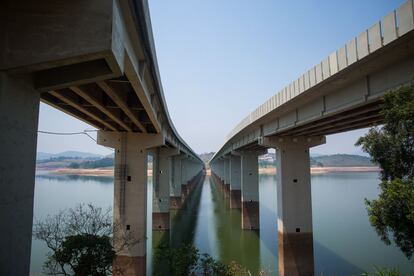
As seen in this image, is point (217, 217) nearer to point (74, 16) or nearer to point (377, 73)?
point (377, 73)

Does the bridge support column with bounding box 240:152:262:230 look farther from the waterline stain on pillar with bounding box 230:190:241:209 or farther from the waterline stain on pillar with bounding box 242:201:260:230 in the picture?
the waterline stain on pillar with bounding box 230:190:241:209

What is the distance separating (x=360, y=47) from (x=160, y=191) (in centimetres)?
2571

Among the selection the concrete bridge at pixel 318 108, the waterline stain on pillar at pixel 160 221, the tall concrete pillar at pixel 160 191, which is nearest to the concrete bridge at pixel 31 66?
the concrete bridge at pixel 318 108

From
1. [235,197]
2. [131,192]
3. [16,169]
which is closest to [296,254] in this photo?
[131,192]

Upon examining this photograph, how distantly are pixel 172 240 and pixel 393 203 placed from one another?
24.4 meters

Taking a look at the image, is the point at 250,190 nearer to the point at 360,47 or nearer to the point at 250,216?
the point at 250,216

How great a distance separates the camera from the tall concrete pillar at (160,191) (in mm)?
30734

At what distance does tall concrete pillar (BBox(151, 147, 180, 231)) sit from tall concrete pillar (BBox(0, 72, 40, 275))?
Answer: 25618mm

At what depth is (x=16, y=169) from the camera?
4781 mm

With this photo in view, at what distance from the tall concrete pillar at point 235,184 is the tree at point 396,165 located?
38.8 m

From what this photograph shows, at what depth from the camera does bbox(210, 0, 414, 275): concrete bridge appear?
26.2ft

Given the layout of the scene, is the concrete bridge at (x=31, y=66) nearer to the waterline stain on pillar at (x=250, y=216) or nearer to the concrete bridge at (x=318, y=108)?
the concrete bridge at (x=318, y=108)

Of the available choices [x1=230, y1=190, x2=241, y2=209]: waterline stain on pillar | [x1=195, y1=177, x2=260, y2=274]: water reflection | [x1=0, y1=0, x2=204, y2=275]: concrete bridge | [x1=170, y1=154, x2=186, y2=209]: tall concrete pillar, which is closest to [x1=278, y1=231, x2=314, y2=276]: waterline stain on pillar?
[x1=195, y1=177, x2=260, y2=274]: water reflection

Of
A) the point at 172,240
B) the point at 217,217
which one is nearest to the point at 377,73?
the point at 172,240
